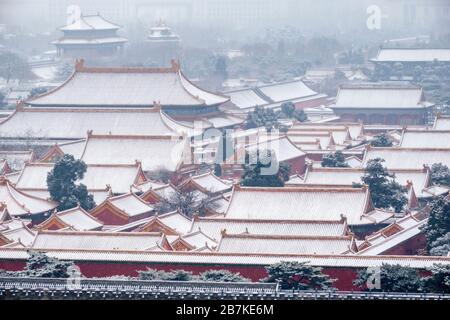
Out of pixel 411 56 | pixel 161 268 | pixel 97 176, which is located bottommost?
pixel 411 56

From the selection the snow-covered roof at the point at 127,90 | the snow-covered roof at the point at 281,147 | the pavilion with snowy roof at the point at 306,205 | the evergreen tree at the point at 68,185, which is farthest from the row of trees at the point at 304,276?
the snow-covered roof at the point at 127,90

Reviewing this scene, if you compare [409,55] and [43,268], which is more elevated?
[43,268]

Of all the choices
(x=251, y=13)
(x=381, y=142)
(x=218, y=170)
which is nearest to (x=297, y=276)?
(x=218, y=170)

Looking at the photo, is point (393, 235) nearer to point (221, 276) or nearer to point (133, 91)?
point (221, 276)

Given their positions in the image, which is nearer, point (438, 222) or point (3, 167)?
point (438, 222)

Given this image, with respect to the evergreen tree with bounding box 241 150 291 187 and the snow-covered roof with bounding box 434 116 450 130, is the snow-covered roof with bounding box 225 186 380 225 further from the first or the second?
the snow-covered roof with bounding box 434 116 450 130

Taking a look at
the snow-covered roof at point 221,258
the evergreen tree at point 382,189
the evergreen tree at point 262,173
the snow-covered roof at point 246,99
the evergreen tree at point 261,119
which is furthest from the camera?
the snow-covered roof at point 246,99

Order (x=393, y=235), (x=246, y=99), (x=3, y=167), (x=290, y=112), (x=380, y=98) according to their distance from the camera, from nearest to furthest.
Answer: (x=393, y=235) < (x=3, y=167) < (x=290, y=112) < (x=380, y=98) < (x=246, y=99)

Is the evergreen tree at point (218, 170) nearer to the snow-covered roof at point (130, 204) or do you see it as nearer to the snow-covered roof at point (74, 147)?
the snow-covered roof at point (74, 147)
